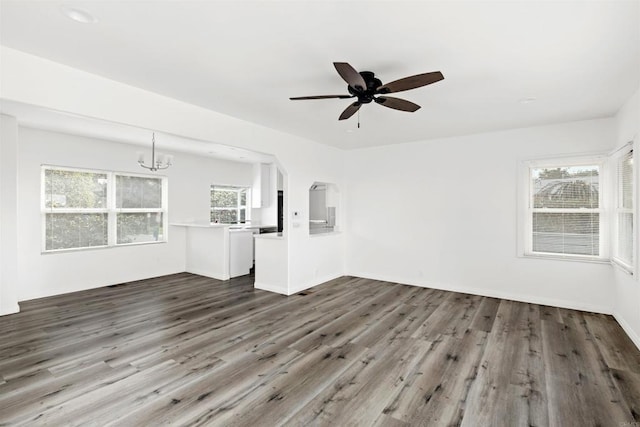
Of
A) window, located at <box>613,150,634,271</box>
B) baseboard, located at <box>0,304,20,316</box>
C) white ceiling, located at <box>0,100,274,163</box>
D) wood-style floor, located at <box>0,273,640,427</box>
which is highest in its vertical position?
white ceiling, located at <box>0,100,274,163</box>

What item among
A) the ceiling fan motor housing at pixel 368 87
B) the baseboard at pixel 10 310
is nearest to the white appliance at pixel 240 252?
the baseboard at pixel 10 310

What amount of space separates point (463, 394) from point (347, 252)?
4.15 m

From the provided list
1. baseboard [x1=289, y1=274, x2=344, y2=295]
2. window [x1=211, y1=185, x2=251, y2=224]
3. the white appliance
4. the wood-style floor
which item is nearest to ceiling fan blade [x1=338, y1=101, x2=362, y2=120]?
the wood-style floor

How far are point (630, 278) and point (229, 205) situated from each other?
713cm

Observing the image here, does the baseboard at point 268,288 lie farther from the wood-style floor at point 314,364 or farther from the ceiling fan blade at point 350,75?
the ceiling fan blade at point 350,75

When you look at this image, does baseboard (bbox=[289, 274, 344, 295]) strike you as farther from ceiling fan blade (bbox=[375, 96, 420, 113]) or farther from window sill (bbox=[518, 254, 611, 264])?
ceiling fan blade (bbox=[375, 96, 420, 113])

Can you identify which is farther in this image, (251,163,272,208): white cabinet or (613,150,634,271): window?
(251,163,272,208): white cabinet

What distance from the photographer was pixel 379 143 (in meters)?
5.80

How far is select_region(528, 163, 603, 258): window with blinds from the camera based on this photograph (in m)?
4.31

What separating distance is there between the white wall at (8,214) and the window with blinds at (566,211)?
7.07 m

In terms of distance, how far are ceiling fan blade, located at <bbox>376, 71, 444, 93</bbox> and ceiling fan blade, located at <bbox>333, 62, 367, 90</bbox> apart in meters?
0.22

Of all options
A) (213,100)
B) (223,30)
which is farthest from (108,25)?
(213,100)

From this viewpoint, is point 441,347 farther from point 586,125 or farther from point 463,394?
point 586,125

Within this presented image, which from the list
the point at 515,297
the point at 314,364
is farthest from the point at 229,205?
the point at 515,297
